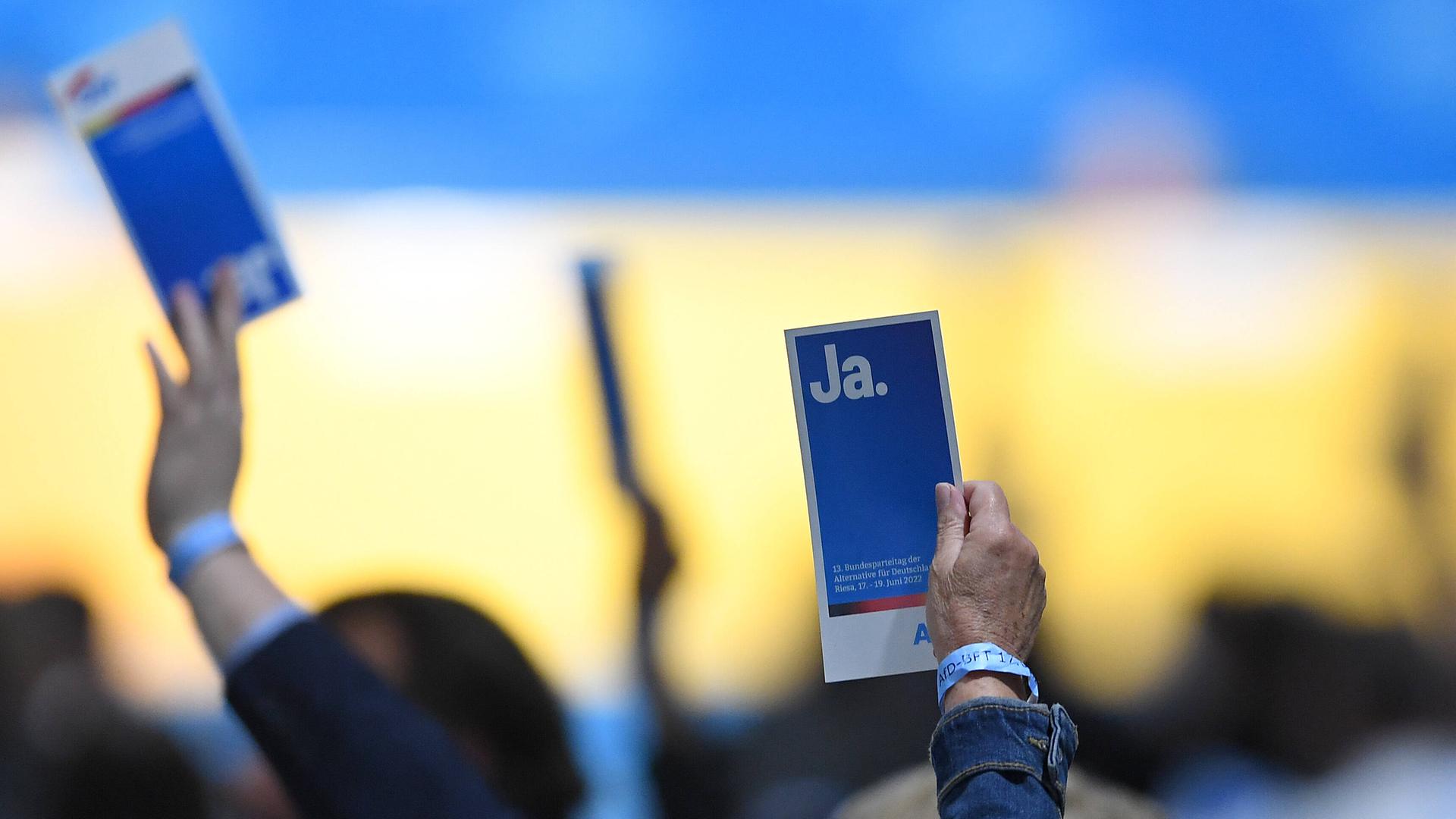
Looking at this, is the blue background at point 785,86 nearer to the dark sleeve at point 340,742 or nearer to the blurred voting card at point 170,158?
the blurred voting card at point 170,158

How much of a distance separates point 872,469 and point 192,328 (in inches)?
34.4

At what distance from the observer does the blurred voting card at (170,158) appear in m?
1.35

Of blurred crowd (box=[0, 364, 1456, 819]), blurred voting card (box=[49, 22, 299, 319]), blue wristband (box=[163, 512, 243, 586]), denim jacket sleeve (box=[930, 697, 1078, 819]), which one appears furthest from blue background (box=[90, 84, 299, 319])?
denim jacket sleeve (box=[930, 697, 1078, 819])

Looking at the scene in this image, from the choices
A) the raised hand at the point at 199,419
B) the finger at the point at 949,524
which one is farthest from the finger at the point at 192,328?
the finger at the point at 949,524

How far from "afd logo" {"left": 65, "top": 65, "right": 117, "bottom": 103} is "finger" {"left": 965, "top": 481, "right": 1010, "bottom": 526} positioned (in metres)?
1.10

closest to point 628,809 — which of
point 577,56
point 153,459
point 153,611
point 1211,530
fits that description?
point 153,611

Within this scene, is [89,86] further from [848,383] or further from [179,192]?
[848,383]

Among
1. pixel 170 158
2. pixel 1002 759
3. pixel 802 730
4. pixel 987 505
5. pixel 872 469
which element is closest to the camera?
pixel 1002 759

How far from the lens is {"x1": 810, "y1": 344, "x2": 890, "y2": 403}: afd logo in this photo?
46.4 inches

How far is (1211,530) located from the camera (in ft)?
4.99

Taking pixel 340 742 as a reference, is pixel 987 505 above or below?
above

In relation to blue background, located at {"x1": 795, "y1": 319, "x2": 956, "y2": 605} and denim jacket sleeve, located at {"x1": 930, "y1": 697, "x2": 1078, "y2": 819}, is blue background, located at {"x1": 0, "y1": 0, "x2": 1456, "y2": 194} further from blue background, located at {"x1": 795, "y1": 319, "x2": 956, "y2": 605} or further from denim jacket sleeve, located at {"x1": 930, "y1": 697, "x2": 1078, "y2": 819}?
denim jacket sleeve, located at {"x1": 930, "y1": 697, "x2": 1078, "y2": 819}

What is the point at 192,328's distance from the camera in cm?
143

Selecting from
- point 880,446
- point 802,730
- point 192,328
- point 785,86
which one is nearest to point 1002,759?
point 880,446
